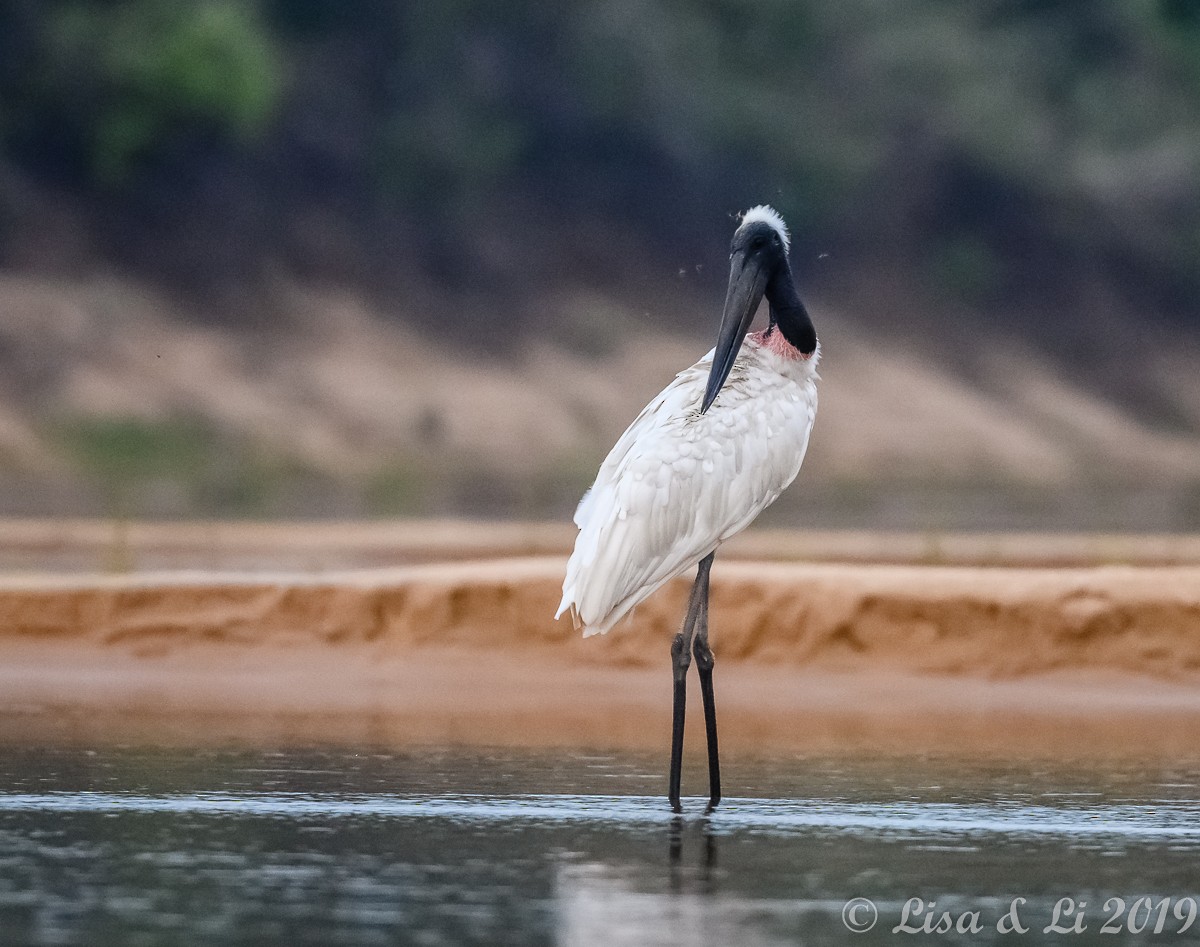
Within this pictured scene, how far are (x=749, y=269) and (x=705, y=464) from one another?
0.83 meters

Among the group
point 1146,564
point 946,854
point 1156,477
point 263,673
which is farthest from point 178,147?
point 946,854

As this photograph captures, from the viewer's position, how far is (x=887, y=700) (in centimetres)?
1377

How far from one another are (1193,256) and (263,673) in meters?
38.8

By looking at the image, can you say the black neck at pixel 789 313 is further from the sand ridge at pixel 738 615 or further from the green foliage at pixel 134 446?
the green foliage at pixel 134 446

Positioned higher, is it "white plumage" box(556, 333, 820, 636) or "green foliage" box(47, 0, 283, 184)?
"green foliage" box(47, 0, 283, 184)

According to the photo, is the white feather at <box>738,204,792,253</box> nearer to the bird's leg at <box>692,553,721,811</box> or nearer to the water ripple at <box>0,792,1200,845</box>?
the bird's leg at <box>692,553,721,811</box>

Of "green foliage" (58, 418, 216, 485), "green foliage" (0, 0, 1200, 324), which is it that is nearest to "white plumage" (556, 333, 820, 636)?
"green foliage" (58, 418, 216, 485)

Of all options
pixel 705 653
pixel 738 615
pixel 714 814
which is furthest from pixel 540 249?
pixel 714 814

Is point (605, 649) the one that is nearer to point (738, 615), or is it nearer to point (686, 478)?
point (738, 615)

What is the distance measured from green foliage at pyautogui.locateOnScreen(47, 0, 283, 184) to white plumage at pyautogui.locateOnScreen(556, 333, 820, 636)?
35100mm

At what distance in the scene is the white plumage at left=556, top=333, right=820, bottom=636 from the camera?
28.8ft

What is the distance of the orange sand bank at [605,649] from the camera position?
43.8 ft

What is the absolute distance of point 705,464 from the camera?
8883mm

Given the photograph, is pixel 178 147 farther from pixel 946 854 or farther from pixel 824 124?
pixel 946 854
